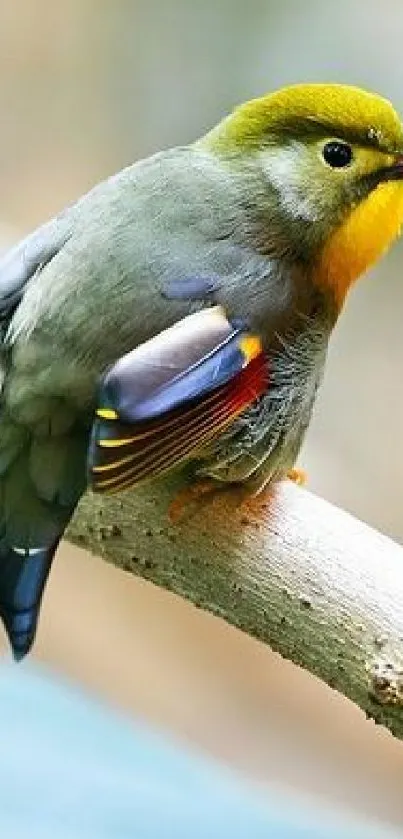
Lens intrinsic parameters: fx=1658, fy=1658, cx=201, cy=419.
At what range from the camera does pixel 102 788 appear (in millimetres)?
1937

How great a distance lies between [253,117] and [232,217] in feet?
0.33

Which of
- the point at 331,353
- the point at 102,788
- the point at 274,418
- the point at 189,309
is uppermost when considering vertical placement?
the point at 189,309

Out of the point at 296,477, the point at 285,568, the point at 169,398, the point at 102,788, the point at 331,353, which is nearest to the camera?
the point at 169,398

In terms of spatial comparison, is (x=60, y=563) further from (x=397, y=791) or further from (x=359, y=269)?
(x=359, y=269)

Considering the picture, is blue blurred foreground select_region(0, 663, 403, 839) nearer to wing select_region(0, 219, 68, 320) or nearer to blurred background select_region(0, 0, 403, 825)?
blurred background select_region(0, 0, 403, 825)

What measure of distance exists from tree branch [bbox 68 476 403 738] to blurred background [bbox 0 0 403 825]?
96cm

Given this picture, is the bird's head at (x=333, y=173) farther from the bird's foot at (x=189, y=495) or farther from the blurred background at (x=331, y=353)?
the blurred background at (x=331, y=353)

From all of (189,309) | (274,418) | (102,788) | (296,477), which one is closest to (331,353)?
(102,788)

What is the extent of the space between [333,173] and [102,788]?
862 millimetres

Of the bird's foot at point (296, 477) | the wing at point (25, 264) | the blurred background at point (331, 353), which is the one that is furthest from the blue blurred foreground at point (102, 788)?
the wing at point (25, 264)

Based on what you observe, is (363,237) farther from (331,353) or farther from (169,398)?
(331,353)

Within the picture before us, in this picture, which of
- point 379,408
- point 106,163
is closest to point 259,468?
point 379,408

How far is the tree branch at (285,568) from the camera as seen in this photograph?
1305mm

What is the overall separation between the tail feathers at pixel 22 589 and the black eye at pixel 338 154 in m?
0.41
